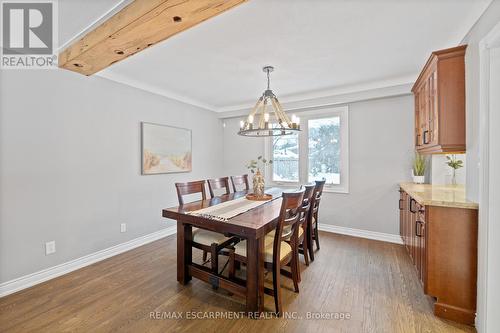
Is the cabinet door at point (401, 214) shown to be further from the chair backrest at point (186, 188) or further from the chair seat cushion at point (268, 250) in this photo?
the chair backrest at point (186, 188)

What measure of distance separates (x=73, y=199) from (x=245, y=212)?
7.08 ft

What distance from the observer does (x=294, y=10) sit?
183cm

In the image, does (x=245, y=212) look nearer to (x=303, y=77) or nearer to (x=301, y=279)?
(x=301, y=279)

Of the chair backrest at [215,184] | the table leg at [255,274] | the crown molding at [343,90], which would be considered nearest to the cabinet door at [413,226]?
the table leg at [255,274]

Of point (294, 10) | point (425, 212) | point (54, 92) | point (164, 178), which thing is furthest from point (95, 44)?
point (425, 212)

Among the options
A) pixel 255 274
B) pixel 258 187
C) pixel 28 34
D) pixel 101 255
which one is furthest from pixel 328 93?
pixel 101 255

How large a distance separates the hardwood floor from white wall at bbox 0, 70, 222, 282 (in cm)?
46

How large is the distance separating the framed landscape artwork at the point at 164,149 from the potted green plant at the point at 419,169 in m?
3.72

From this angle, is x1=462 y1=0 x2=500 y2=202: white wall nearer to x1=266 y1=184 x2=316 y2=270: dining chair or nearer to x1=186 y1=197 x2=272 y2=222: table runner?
x1=266 y1=184 x2=316 y2=270: dining chair

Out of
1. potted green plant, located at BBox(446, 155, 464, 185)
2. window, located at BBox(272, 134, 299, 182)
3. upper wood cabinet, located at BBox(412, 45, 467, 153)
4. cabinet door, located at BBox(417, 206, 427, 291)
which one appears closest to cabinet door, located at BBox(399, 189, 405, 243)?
potted green plant, located at BBox(446, 155, 464, 185)

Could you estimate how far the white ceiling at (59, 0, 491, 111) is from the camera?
182 centimetres

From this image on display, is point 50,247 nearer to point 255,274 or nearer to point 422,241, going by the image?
point 255,274

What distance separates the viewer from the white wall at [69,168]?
2305 mm

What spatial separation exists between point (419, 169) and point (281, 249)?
8.20ft
